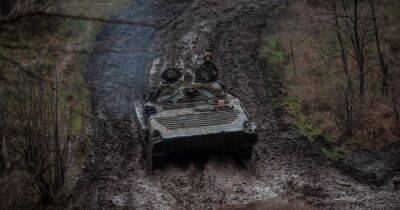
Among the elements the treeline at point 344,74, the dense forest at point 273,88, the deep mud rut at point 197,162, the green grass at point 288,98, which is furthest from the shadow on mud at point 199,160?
the treeline at point 344,74

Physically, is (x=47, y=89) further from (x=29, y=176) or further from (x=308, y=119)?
(x=308, y=119)

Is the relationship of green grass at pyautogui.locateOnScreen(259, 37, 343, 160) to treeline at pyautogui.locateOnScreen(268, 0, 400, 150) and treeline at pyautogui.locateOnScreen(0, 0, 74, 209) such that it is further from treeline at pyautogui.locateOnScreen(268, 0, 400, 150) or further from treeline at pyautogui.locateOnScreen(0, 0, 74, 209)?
treeline at pyautogui.locateOnScreen(0, 0, 74, 209)

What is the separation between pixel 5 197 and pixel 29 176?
8.35ft

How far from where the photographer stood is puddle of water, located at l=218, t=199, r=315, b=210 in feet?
39.0

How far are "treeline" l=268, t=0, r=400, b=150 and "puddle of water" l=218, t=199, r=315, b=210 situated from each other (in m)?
3.74

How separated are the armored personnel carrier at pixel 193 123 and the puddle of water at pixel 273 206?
167cm

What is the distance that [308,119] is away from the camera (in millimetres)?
17438

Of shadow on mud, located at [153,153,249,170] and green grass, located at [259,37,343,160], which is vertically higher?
green grass, located at [259,37,343,160]

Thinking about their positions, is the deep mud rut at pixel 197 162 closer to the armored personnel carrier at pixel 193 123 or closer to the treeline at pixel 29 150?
the armored personnel carrier at pixel 193 123

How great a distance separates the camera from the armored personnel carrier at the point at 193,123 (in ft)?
42.8

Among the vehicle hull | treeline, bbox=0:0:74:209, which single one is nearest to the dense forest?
treeline, bbox=0:0:74:209

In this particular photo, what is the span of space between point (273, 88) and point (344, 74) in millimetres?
2298

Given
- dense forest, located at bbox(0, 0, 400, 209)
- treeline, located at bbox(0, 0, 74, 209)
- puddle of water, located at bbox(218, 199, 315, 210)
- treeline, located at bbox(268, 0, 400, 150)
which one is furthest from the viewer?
treeline, located at bbox(268, 0, 400, 150)

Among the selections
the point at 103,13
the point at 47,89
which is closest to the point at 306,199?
the point at 47,89
